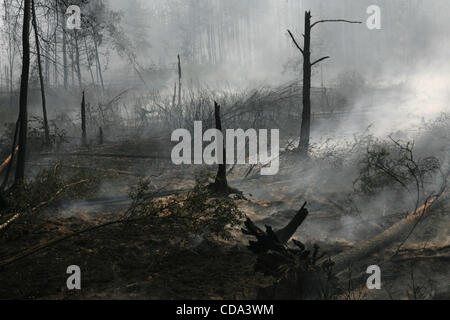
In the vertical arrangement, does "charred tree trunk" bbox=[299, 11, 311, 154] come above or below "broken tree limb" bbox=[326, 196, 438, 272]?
above

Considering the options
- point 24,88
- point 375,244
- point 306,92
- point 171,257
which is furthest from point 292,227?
point 306,92

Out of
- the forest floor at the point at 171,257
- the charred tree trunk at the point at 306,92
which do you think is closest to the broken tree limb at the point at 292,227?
the forest floor at the point at 171,257

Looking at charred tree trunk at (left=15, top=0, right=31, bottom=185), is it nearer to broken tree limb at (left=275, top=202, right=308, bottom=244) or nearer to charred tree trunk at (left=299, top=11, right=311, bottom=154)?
broken tree limb at (left=275, top=202, right=308, bottom=244)

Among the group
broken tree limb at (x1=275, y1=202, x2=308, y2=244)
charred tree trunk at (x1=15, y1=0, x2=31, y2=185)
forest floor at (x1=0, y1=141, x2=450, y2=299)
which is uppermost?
charred tree trunk at (x1=15, y1=0, x2=31, y2=185)

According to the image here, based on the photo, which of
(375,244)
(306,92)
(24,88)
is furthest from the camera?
(306,92)

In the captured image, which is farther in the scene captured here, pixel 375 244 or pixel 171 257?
pixel 375 244

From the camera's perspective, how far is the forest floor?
4.75 m

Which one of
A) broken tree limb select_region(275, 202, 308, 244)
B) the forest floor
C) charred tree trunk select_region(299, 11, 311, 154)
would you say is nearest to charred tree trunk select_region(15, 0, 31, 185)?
the forest floor

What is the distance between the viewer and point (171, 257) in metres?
5.71

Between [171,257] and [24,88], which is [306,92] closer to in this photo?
[171,257]

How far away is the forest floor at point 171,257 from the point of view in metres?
4.75

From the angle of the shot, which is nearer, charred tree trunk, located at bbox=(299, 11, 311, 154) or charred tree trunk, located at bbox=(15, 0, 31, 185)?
charred tree trunk, located at bbox=(15, 0, 31, 185)

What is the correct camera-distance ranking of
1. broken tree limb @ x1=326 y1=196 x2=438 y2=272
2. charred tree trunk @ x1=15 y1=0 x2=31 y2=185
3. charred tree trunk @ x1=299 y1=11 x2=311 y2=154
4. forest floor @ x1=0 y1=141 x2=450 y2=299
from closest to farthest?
1. forest floor @ x1=0 y1=141 x2=450 y2=299
2. broken tree limb @ x1=326 y1=196 x2=438 y2=272
3. charred tree trunk @ x1=15 y1=0 x2=31 y2=185
4. charred tree trunk @ x1=299 y1=11 x2=311 y2=154
